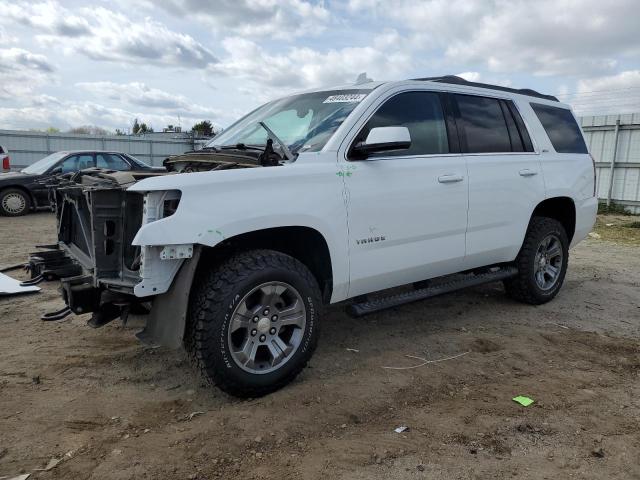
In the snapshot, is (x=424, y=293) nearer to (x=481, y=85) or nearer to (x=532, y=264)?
(x=532, y=264)

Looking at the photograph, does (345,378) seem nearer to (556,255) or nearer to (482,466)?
(482,466)

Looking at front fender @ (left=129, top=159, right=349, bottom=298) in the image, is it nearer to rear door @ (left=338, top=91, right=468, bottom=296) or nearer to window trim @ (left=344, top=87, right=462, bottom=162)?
rear door @ (left=338, top=91, right=468, bottom=296)

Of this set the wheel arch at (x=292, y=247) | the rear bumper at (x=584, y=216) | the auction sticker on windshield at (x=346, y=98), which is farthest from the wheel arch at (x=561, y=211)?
the wheel arch at (x=292, y=247)

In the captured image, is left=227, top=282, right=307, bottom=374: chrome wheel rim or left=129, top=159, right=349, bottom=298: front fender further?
left=227, top=282, right=307, bottom=374: chrome wheel rim

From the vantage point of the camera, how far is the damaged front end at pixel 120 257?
2.95 metres

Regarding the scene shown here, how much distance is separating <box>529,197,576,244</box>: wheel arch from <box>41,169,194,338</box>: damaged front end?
388 centimetres

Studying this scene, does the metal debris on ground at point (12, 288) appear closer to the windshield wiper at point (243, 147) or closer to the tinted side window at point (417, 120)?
the windshield wiper at point (243, 147)

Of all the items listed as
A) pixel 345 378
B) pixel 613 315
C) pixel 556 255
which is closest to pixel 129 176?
pixel 345 378

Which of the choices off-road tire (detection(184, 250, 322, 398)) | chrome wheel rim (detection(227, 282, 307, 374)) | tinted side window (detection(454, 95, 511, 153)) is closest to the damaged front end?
off-road tire (detection(184, 250, 322, 398))

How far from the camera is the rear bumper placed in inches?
223

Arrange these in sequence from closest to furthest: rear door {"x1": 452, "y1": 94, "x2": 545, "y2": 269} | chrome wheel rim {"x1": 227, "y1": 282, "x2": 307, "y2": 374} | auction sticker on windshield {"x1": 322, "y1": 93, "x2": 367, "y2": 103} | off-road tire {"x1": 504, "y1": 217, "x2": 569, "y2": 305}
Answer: chrome wheel rim {"x1": 227, "y1": 282, "x2": 307, "y2": 374}, auction sticker on windshield {"x1": 322, "y1": 93, "x2": 367, "y2": 103}, rear door {"x1": 452, "y1": 94, "x2": 545, "y2": 269}, off-road tire {"x1": 504, "y1": 217, "x2": 569, "y2": 305}

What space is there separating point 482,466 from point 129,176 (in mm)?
2767

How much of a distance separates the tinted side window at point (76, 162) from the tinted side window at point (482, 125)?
34.1 feet

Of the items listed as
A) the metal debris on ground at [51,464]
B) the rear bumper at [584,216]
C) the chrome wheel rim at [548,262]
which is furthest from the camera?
the rear bumper at [584,216]
